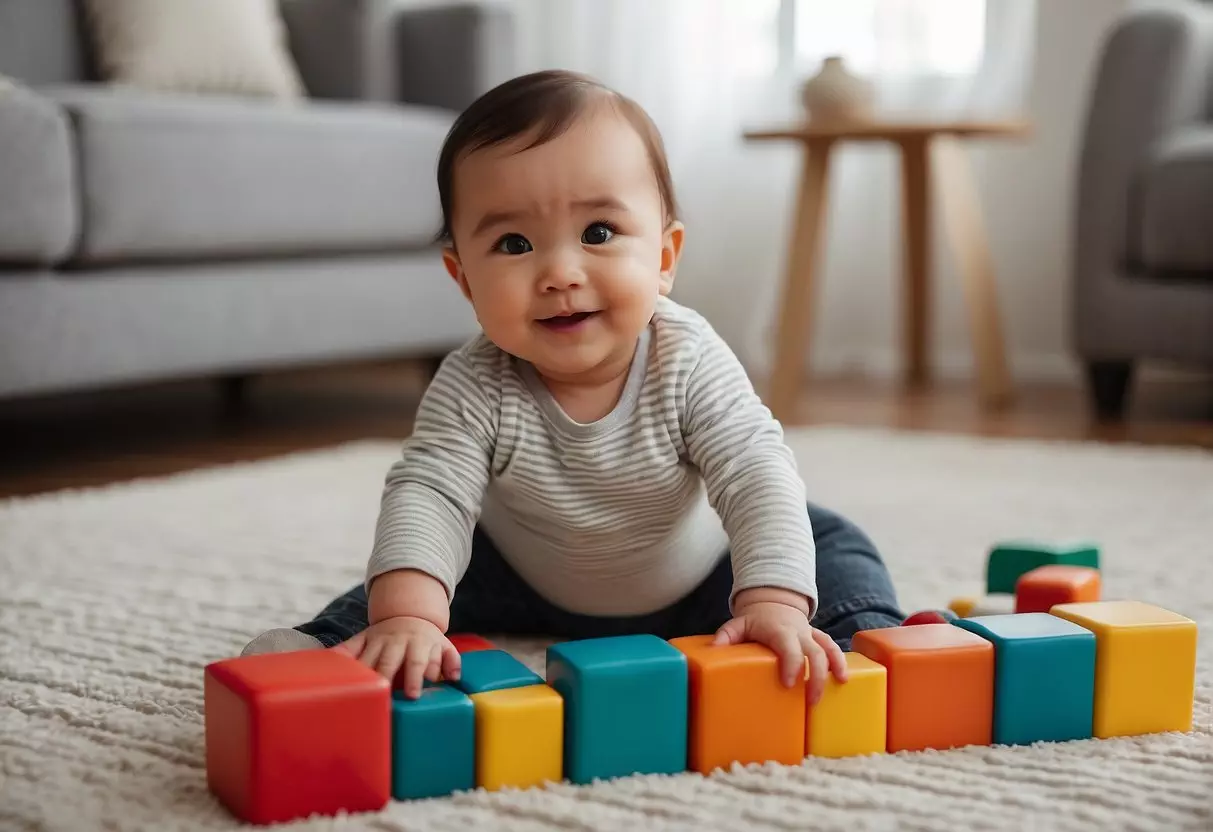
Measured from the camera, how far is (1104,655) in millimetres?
772

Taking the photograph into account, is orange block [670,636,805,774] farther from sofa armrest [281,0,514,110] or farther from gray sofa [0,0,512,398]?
sofa armrest [281,0,514,110]

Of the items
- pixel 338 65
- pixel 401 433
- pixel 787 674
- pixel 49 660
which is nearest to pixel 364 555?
pixel 49 660

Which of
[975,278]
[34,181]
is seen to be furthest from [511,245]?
[975,278]

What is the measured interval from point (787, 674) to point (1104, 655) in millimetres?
184

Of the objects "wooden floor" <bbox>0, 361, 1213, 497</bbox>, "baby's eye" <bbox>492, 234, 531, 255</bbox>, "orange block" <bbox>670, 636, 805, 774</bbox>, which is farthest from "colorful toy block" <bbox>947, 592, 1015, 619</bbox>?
"wooden floor" <bbox>0, 361, 1213, 497</bbox>

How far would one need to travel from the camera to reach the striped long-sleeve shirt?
2.74 feet

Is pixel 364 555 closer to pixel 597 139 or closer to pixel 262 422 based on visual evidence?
pixel 597 139

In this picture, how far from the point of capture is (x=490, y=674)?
2.36ft

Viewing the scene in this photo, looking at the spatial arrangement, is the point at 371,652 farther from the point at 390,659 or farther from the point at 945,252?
the point at 945,252

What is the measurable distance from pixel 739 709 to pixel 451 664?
0.49 ft

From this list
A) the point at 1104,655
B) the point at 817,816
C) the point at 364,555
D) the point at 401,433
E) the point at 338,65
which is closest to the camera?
the point at 817,816

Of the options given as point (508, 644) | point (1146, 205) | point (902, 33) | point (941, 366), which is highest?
point (902, 33)

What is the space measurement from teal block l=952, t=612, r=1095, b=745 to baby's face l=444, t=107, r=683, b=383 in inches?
10.9

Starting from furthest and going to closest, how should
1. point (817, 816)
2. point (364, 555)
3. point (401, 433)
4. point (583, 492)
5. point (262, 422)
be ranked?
1. point (262, 422)
2. point (401, 433)
3. point (364, 555)
4. point (583, 492)
5. point (817, 816)
